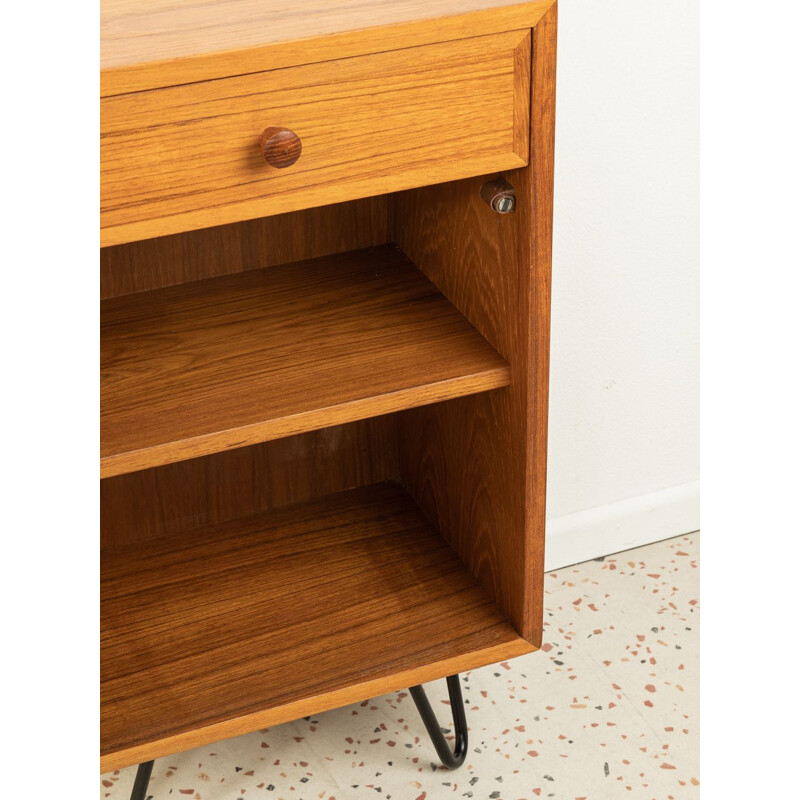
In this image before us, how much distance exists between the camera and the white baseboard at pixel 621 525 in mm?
1907

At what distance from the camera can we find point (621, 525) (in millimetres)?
1939

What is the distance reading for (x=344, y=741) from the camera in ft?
5.19

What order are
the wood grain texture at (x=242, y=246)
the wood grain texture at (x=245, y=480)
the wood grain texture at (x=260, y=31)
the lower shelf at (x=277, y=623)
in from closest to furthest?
1. the wood grain texture at (x=260, y=31)
2. the lower shelf at (x=277, y=623)
3. the wood grain texture at (x=242, y=246)
4. the wood grain texture at (x=245, y=480)

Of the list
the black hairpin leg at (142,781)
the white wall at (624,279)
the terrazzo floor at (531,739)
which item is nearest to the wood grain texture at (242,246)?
the white wall at (624,279)

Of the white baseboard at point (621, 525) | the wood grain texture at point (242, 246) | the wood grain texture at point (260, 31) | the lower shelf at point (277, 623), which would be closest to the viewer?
the wood grain texture at point (260, 31)

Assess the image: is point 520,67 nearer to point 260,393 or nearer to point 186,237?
point 260,393

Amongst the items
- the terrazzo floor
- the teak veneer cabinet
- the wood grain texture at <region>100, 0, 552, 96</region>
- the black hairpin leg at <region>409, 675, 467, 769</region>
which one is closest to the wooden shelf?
the teak veneer cabinet

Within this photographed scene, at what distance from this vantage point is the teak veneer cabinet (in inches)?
35.4

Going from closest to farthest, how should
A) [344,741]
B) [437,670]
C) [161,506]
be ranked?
[437,670] → [161,506] → [344,741]

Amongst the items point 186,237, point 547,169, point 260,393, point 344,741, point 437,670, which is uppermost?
point 547,169

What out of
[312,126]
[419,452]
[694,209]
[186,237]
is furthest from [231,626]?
[694,209]

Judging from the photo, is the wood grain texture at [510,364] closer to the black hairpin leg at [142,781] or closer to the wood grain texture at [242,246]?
the wood grain texture at [242,246]

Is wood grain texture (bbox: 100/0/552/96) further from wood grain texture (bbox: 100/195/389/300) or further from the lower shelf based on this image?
the lower shelf

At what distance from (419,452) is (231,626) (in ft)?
1.15
